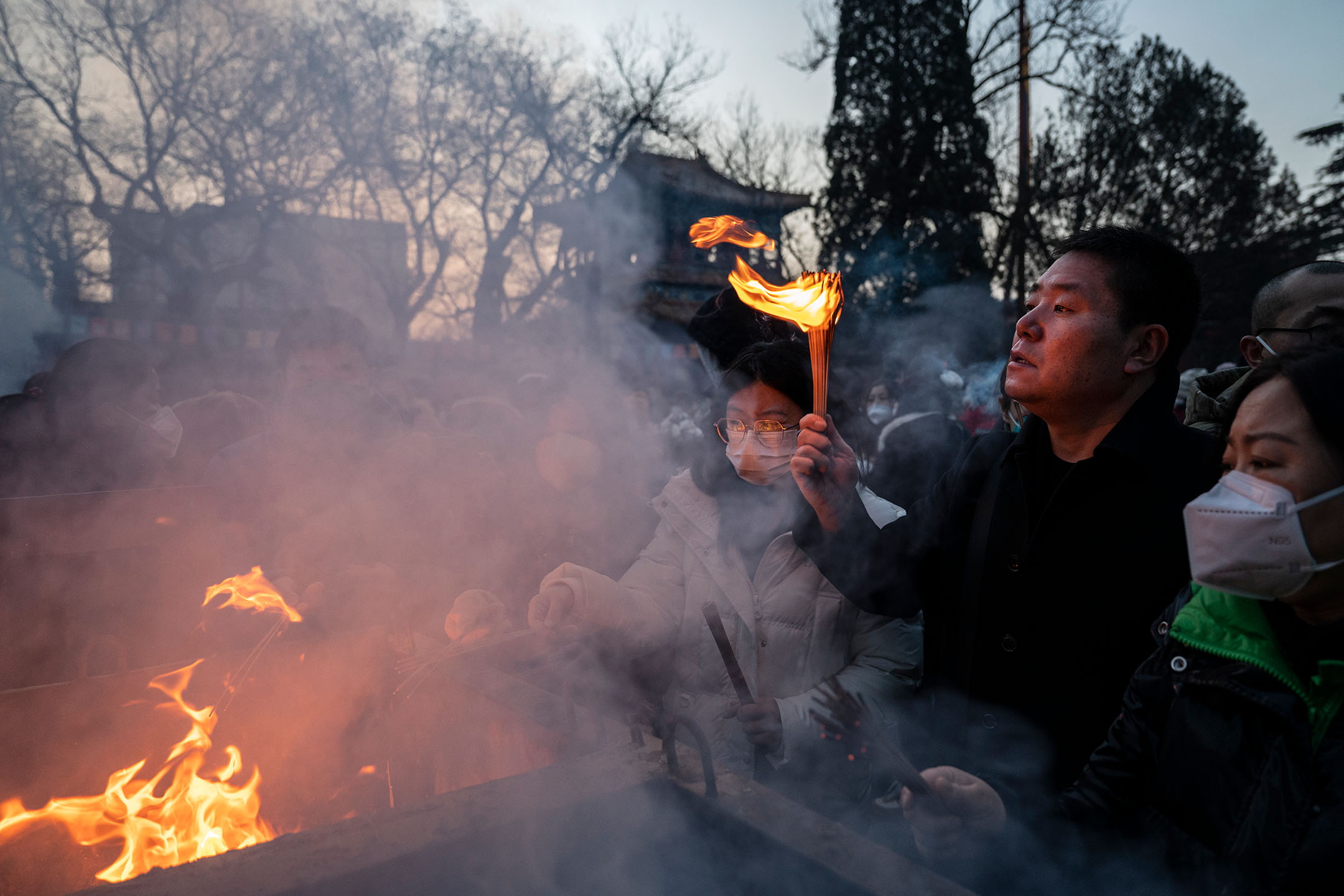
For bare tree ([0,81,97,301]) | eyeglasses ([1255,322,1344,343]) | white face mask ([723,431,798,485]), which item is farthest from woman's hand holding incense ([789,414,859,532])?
bare tree ([0,81,97,301])

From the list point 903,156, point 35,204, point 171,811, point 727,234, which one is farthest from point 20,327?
point 903,156

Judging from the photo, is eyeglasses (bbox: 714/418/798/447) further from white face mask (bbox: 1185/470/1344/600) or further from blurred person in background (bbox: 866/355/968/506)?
blurred person in background (bbox: 866/355/968/506)

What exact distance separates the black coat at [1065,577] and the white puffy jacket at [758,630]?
Answer: 198 millimetres

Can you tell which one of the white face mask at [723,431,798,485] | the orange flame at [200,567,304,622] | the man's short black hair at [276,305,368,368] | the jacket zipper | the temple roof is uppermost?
the temple roof

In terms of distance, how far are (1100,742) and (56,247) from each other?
6399 millimetres

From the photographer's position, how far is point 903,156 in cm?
1800

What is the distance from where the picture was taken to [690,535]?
91.7 inches

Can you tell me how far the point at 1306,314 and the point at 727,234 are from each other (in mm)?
1810

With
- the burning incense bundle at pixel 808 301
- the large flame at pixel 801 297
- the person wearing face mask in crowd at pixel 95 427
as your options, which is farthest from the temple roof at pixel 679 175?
the large flame at pixel 801 297

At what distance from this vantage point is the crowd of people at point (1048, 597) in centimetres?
125

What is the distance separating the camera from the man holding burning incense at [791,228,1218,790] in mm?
1687

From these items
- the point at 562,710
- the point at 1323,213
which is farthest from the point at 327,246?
the point at 1323,213

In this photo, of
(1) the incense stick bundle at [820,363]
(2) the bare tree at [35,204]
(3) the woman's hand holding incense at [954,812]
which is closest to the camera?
(3) the woman's hand holding incense at [954,812]

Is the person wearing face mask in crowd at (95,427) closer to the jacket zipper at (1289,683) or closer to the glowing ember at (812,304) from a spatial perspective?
the glowing ember at (812,304)
